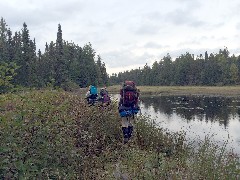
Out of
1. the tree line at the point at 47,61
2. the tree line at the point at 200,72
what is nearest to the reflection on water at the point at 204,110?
the tree line at the point at 47,61

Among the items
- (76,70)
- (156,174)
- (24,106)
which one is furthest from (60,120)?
(76,70)

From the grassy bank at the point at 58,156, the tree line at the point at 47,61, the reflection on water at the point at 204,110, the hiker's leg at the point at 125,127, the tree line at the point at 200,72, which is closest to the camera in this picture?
the grassy bank at the point at 58,156

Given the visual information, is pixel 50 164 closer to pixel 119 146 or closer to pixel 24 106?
pixel 24 106

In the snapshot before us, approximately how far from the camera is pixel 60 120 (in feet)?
22.2

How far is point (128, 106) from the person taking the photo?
32.0 feet

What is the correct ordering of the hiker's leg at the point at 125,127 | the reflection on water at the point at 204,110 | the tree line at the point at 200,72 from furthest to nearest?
the tree line at the point at 200,72
the reflection on water at the point at 204,110
the hiker's leg at the point at 125,127

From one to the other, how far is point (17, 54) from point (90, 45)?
65.8 metres

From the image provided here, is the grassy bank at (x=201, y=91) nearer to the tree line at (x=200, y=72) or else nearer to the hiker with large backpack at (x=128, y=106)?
the tree line at (x=200, y=72)

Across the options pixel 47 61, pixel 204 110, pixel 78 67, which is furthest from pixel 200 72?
pixel 204 110

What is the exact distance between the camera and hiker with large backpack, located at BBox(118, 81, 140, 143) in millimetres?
9641

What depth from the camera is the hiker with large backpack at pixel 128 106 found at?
31.6 ft

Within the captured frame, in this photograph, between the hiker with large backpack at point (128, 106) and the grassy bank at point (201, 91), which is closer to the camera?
the hiker with large backpack at point (128, 106)

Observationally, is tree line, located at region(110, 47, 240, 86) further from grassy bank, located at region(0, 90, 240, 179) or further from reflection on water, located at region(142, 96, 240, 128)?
grassy bank, located at region(0, 90, 240, 179)

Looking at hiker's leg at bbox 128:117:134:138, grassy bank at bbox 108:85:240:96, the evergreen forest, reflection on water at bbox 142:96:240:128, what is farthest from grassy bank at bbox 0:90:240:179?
grassy bank at bbox 108:85:240:96
